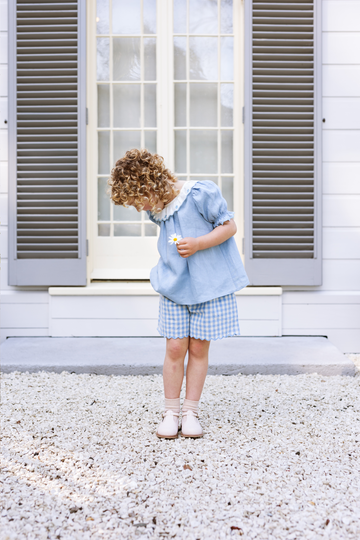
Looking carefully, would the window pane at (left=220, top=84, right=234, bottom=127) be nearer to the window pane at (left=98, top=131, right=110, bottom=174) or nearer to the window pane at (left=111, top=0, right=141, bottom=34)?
the window pane at (left=111, top=0, right=141, bottom=34)

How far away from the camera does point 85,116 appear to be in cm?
312

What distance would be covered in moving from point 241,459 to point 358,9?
3087mm

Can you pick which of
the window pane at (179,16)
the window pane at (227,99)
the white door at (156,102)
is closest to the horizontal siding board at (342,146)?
the white door at (156,102)

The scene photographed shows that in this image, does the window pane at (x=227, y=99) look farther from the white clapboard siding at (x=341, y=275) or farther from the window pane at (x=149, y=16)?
the white clapboard siding at (x=341, y=275)

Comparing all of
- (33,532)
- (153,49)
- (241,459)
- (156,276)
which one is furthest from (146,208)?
(153,49)

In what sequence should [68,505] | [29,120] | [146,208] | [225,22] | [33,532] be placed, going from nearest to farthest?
[33,532], [68,505], [146,208], [29,120], [225,22]

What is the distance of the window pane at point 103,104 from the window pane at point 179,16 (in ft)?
2.19

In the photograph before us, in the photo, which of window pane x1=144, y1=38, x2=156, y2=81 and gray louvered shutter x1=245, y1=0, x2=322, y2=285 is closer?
gray louvered shutter x1=245, y1=0, x2=322, y2=285

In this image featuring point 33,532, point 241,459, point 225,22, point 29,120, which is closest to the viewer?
point 33,532

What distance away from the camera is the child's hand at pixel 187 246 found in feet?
5.48

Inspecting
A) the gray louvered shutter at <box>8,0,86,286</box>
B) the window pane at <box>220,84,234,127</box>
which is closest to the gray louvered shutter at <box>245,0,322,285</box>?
the window pane at <box>220,84,234,127</box>

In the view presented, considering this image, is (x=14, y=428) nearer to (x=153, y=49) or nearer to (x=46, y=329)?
(x=46, y=329)

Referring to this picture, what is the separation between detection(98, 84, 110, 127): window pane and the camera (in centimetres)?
342

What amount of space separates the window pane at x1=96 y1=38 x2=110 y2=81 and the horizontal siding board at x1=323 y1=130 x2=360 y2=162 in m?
1.66
